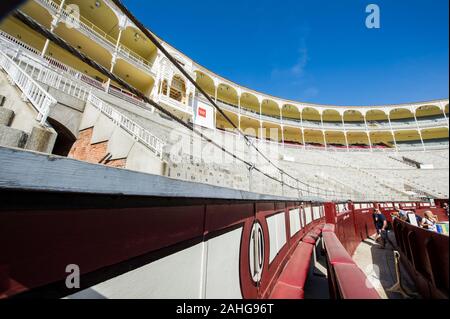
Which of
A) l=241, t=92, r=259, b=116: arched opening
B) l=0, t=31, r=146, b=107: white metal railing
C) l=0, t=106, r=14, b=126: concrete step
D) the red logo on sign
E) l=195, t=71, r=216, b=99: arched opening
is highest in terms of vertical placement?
l=241, t=92, r=259, b=116: arched opening

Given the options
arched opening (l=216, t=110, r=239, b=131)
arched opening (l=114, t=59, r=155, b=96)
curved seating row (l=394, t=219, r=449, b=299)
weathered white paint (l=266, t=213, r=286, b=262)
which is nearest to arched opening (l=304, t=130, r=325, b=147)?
arched opening (l=216, t=110, r=239, b=131)

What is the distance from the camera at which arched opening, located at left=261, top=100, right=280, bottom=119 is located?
36.4m

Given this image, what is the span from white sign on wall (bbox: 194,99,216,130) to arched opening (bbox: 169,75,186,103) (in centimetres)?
201

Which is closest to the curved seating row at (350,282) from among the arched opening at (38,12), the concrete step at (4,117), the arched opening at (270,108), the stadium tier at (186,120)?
the stadium tier at (186,120)

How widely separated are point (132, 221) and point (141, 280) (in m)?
0.31

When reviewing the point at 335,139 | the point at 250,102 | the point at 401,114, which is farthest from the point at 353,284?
the point at 401,114

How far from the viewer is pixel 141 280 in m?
1.01

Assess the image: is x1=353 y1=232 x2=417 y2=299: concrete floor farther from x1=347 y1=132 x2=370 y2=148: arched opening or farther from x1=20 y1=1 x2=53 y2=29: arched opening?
x1=347 y1=132 x2=370 y2=148: arched opening

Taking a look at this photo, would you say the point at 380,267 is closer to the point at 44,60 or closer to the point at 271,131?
the point at 44,60

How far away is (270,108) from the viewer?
38188 millimetres

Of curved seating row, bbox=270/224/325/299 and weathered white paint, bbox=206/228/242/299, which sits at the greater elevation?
weathered white paint, bbox=206/228/242/299

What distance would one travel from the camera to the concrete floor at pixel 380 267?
407cm

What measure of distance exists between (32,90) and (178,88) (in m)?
17.8
